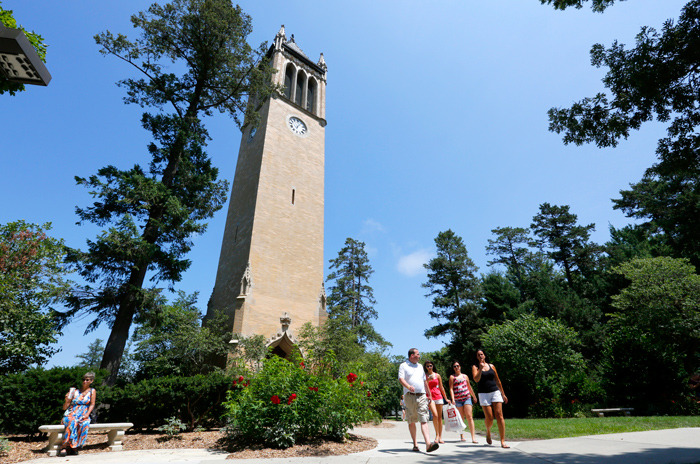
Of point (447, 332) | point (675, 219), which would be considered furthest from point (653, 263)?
point (675, 219)

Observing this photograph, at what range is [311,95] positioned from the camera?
27.0m

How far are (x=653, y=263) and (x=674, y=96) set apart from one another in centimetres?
2086

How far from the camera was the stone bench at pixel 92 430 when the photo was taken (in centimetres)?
695

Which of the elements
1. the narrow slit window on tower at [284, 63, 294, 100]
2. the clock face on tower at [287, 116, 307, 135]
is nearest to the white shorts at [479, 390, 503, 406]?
the clock face on tower at [287, 116, 307, 135]

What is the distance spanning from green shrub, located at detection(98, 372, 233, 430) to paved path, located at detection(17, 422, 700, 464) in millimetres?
2202

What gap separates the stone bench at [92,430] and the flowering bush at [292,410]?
262cm

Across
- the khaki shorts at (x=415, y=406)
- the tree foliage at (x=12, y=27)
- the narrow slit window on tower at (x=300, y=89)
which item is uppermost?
the narrow slit window on tower at (x=300, y=89)

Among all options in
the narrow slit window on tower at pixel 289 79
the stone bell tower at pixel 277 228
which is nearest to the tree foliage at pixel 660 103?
the stone bell tower at pixel 277 228

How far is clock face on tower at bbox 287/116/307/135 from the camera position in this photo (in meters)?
23.2

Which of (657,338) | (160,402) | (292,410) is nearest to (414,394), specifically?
(292,410)

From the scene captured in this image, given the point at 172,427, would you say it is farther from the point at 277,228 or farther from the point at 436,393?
the point at 277,228

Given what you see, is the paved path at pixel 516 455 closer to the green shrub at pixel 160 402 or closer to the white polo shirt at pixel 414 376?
the white polo shirt at pixel 414 376

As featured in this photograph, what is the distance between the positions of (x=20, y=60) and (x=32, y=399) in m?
8.56

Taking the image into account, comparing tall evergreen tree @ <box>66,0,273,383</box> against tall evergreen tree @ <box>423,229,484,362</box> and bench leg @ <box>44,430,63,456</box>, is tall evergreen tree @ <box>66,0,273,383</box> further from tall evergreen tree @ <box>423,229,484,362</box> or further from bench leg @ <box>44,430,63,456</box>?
tall evergreen tree @ <box>423,229,484,362</box>
